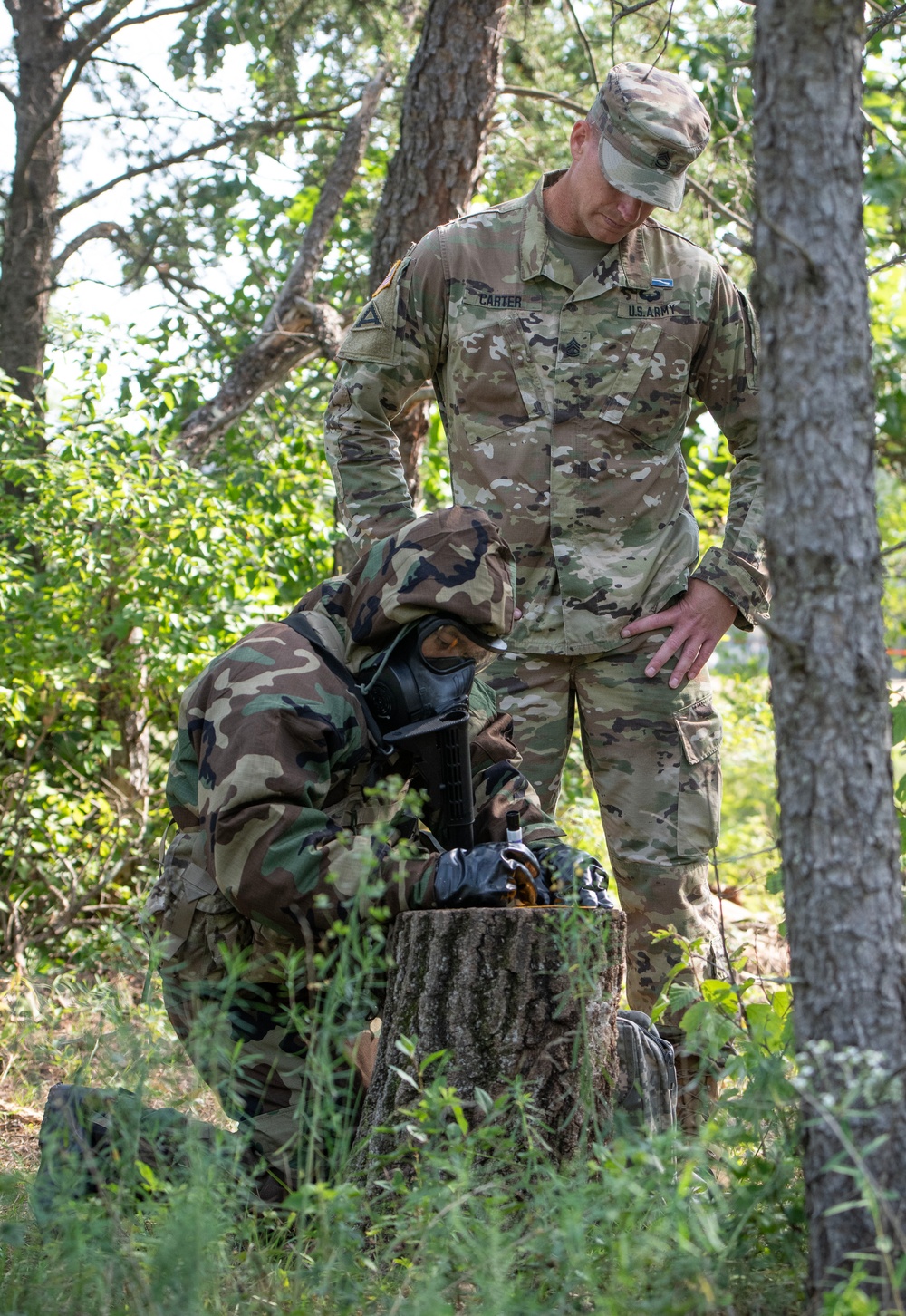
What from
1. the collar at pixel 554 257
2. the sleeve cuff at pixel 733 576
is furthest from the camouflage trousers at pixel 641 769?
the collar at pixel 554 257

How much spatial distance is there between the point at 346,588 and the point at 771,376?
138 cm

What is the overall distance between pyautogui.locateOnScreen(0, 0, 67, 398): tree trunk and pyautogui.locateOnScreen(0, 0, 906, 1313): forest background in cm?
23

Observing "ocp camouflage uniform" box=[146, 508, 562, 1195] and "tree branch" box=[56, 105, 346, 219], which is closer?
"ocp camouflage uniform" box=[146, 508, 562, 1195]

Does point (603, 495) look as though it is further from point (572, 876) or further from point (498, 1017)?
point (498, 1017)

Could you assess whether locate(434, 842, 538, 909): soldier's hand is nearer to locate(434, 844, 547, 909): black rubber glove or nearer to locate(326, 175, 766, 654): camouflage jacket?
locate(434, 844, 547, 909): black rubber glove

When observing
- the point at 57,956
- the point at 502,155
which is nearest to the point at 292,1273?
the point at 57,956

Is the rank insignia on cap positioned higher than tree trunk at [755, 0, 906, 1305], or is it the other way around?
the rank insignia on cap

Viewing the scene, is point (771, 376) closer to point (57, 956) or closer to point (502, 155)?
point (57, 956)

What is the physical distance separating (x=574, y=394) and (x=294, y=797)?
153 centimetres

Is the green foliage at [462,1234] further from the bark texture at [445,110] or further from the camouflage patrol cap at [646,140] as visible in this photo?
the bark texture at [445,110]

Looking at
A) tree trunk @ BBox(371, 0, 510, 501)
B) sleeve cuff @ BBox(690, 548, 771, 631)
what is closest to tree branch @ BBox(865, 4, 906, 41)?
sleeve cuff @ BBox(690, 548, 771, 631)

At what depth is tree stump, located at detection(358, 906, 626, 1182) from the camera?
2449 millimetres

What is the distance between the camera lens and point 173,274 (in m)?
8.87

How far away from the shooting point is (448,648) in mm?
2934
